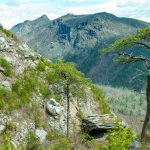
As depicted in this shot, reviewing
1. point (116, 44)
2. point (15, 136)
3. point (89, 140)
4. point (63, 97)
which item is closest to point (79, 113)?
point (63, 97)

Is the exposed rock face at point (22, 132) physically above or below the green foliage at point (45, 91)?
below

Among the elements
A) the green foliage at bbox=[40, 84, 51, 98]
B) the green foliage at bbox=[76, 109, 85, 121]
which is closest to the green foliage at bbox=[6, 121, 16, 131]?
the green foliage at bbox=[40, 84, 51, 98]

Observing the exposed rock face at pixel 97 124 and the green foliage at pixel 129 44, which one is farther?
the exposed rock face at pixel 97 124

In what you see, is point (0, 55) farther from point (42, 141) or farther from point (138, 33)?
point (138, 33)

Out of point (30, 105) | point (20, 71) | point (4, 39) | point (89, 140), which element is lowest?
point (89, 140)

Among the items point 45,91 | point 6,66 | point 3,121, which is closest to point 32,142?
point 3,121

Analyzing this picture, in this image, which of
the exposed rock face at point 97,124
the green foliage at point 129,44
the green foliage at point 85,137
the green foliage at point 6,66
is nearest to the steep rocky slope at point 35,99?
the green foliage at point 6,66

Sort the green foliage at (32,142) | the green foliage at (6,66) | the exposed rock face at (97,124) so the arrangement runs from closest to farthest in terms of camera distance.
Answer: the green foliage at (32,142) → the exposed rock face at (97,124) → the green foliage at (6,66)

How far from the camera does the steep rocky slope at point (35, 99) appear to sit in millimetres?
52844

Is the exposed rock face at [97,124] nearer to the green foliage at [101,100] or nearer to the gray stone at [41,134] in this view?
the gray stone at [41,134]

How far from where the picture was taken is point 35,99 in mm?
58750

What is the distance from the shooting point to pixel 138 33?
46000mm

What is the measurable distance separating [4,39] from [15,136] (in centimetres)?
1886

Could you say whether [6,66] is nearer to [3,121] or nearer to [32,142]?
[3,121]
